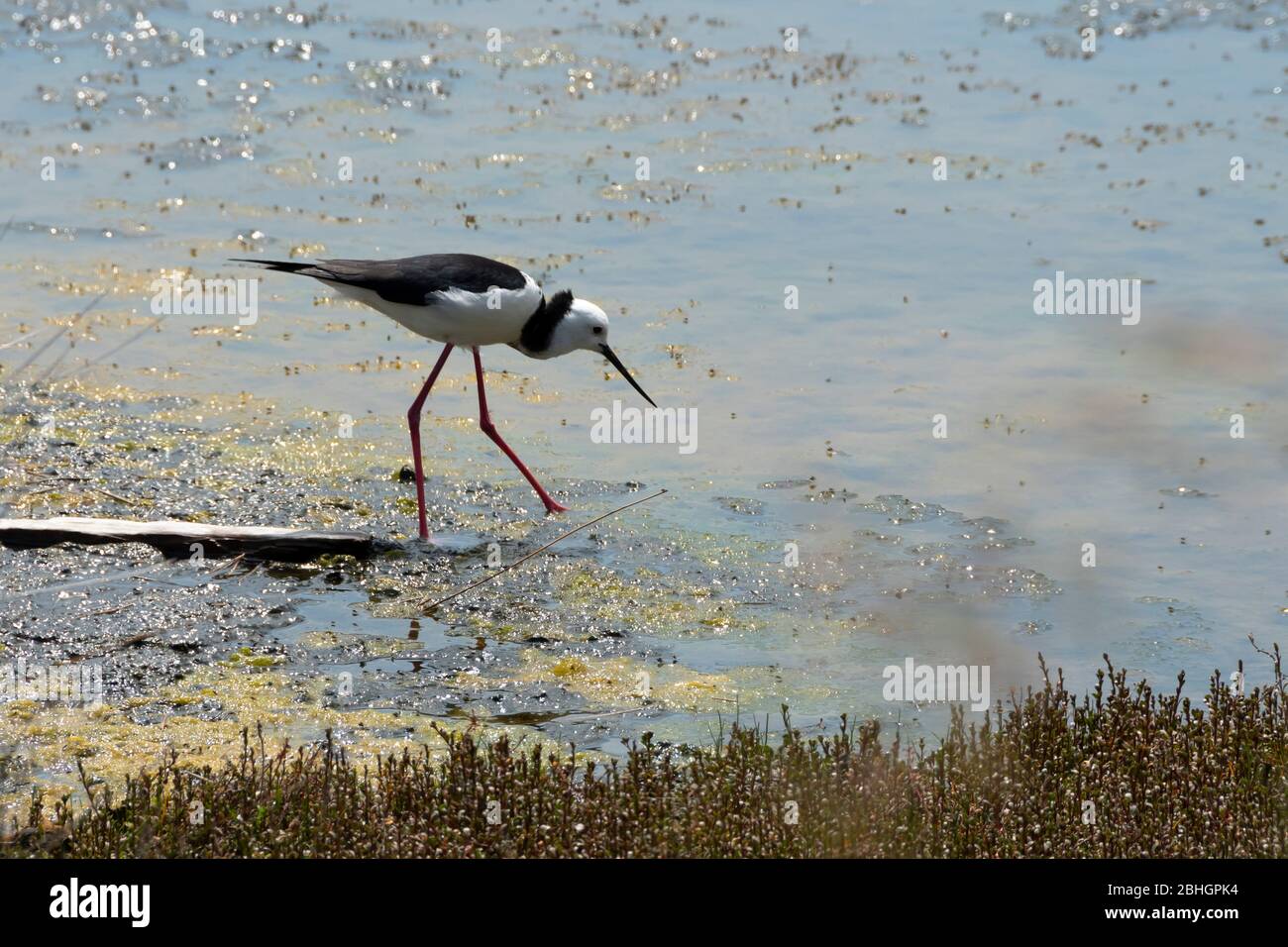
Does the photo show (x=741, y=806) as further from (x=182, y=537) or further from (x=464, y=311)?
(x=464, y=311)

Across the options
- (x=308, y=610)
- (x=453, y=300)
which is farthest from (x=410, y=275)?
(x=308, y=610)

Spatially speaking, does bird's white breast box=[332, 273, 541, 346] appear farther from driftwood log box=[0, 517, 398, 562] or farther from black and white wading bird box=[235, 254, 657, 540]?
driftwood log box=[0, 517, 398, 562]

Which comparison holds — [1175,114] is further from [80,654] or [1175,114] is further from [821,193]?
[80,654]

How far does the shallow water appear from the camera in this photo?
8172 mm

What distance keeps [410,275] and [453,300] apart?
0.27 metres

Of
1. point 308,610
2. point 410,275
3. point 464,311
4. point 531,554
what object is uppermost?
point 410,275

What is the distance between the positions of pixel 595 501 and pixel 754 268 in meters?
5.03

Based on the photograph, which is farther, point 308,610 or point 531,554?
point 531,554

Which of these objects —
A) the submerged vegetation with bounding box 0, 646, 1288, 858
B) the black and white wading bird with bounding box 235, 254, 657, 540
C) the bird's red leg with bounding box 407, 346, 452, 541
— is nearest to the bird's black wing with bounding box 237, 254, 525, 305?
the black and white wading bird with bounding box 235, 254, 657, 540

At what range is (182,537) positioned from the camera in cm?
838

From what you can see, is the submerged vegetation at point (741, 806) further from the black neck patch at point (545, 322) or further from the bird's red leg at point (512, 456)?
the black neck patch at point (545, 322)

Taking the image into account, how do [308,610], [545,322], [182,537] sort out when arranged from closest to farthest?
[308,610]
[182,537]
[545,322]

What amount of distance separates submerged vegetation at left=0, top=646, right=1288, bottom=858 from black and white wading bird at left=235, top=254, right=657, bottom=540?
343 cm

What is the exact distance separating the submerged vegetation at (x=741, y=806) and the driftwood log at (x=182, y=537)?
253 cm
